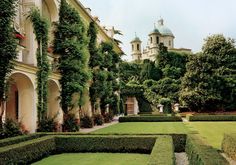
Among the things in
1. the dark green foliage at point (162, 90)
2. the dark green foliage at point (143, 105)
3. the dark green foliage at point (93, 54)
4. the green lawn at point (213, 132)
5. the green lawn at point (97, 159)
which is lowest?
the green lawn at point (97, 159)

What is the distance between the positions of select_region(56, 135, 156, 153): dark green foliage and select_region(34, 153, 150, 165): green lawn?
0.50 meters

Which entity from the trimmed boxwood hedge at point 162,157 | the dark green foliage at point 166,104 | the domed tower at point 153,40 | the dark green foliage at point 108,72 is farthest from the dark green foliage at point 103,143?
the domed tower at point 153,40

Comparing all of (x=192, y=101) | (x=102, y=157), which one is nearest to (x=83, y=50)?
(x=102, y=157)

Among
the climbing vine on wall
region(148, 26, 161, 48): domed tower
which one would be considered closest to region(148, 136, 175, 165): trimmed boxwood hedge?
the climbing vine on wall

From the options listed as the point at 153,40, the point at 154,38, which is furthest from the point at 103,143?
the point at 154,38

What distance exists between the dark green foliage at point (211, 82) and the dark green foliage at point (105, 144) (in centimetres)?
2742

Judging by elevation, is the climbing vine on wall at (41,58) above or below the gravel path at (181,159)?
above

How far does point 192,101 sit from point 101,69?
12998 millimetres

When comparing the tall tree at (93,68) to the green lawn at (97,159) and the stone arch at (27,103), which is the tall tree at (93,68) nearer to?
the stone arch at (27,103)

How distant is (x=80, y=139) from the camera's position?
14758 millimetres

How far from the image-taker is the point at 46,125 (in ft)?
63.3

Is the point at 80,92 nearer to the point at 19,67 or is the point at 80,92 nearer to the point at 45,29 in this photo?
the point at 45,29

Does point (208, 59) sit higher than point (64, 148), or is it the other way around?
point (208, 59)

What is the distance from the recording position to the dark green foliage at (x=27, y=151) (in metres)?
10.2
